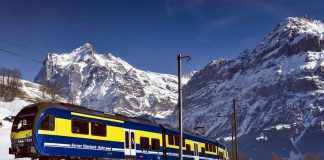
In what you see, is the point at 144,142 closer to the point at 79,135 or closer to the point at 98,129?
the point at 98,129

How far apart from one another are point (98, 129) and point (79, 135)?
7.69 ft

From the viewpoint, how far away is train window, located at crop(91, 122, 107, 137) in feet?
108

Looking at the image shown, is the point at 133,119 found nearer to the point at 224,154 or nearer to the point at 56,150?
the point at 56,150

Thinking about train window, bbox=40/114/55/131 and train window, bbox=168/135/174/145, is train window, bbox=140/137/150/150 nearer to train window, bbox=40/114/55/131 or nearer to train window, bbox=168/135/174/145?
train window, bbox=168/135/174/145

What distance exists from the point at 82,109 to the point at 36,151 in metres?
5.62

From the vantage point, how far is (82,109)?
32.8 m

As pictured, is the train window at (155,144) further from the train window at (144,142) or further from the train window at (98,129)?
the train window at (98,129)

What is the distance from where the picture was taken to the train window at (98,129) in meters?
33.0

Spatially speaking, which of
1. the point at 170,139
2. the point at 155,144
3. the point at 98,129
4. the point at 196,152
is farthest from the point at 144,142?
the point at 196,152

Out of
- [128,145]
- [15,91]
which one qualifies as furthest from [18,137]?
[15,91]

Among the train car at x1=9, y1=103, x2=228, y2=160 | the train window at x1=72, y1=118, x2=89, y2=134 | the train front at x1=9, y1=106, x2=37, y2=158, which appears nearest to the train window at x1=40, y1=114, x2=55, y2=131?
the train car at x1=9, y1=103, x2=228, y2=160

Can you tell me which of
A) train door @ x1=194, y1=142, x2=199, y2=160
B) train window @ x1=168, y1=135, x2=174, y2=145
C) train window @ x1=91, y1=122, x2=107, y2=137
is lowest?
train door @ x1=194, y1=142, x2=199, y2=160

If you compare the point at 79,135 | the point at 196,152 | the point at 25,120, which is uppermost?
the point at 25,120

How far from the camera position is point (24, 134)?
29.3 meters
